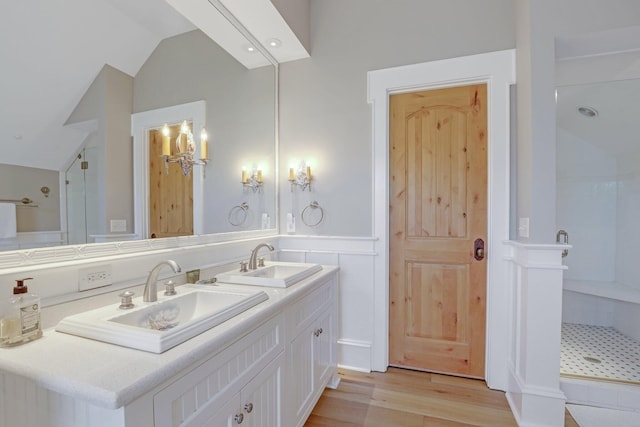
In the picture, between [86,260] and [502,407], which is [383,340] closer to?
[502,407]

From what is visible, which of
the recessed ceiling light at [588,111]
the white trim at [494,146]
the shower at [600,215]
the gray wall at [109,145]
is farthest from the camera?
the recessed ceiling light at [588,111]

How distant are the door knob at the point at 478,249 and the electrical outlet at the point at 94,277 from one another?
2188 millimetres

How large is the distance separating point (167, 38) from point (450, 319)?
2.56m

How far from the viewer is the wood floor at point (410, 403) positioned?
1777 millimetres

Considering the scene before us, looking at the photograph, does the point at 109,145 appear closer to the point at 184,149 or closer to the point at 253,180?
the point at 184,149

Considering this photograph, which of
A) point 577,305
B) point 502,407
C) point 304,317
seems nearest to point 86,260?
point 304,317

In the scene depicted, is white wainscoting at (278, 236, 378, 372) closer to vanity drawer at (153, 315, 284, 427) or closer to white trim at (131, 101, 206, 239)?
vanity drawer at (153, 315, 284, 427)

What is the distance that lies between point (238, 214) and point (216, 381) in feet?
4.41

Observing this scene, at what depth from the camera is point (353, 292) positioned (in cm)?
238

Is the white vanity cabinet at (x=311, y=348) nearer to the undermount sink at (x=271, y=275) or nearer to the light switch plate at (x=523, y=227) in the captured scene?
the undermount sink at (x=271, y=275)

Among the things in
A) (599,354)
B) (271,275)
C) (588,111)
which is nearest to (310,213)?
(271,275)

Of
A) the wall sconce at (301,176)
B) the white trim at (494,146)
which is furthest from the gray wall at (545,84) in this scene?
the wall sconce at (301,176)

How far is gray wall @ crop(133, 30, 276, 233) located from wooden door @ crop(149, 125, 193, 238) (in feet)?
0.45

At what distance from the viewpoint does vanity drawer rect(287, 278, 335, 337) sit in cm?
150
